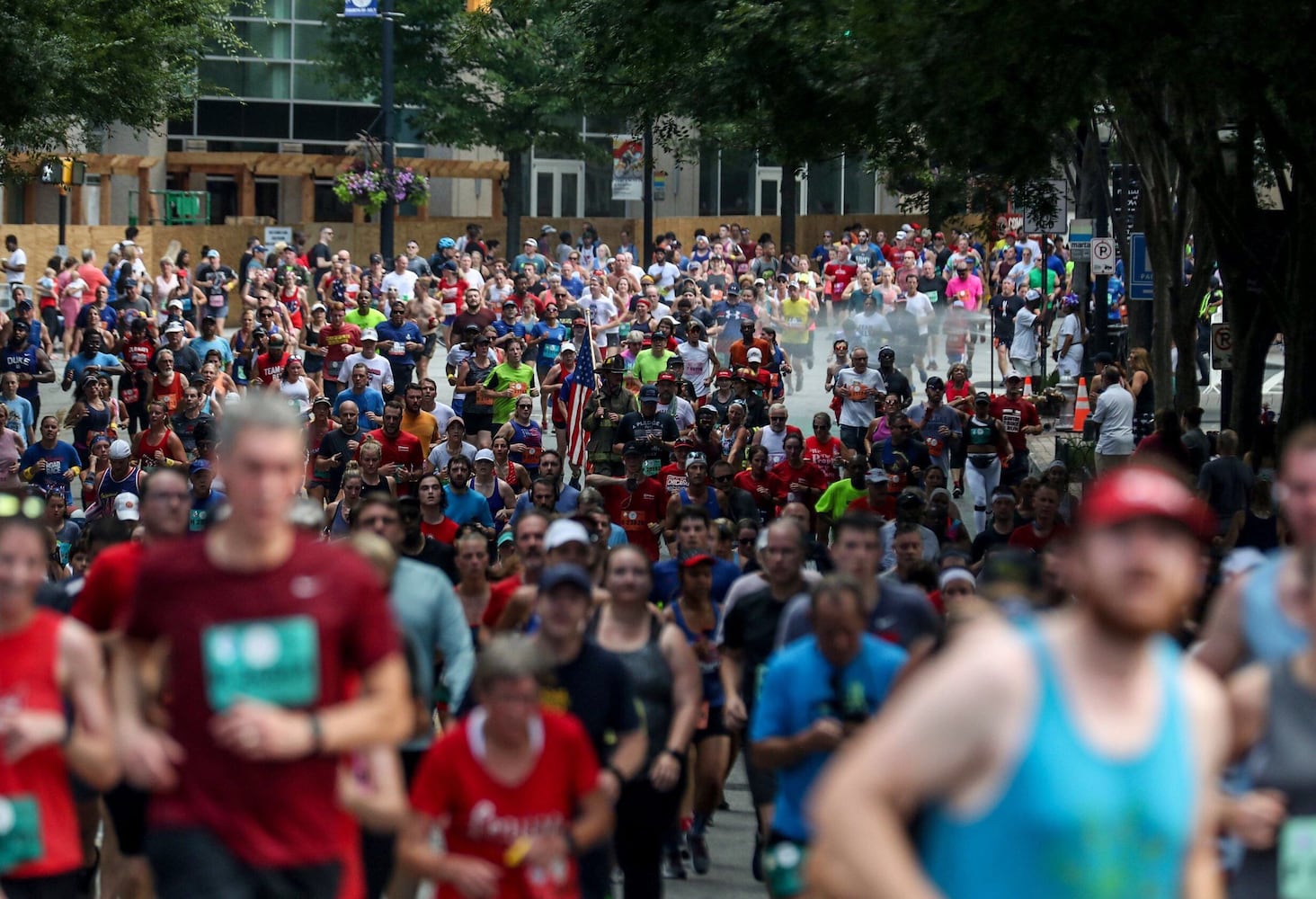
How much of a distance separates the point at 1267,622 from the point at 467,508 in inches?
397

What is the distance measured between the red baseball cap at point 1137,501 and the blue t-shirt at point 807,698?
10.8 ft

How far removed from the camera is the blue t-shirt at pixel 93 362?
22281 millimetres

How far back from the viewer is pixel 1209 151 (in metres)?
17.7

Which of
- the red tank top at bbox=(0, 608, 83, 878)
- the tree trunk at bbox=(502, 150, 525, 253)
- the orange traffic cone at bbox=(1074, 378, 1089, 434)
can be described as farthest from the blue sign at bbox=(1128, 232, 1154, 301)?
the tree trunk at bbox=(502, 150, 525, 253)

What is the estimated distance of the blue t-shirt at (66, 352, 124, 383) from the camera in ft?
73.1

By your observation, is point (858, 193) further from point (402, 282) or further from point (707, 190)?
point (402, 282)

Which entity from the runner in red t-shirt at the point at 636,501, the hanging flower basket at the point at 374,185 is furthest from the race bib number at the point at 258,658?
the hanging flower basket at the point at 374,185

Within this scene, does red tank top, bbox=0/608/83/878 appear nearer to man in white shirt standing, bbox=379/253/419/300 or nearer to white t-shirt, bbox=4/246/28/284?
man in white shirt standing, bbox=379/253/419/300

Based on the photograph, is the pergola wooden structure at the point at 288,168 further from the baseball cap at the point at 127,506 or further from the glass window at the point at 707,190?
the baseball cap at the point at 127,506

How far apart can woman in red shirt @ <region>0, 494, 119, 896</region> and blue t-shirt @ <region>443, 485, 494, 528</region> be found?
29.7 feet

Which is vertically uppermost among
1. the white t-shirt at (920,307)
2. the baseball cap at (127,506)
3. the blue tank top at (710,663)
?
the white t-shirt at (920,307)

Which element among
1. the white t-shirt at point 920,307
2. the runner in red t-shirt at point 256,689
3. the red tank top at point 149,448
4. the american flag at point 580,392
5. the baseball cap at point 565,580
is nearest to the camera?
the runner in red t-shirt at point 256,689

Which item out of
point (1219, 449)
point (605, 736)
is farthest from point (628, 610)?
point (1219, 449)

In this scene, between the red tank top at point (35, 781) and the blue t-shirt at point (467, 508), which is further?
the blue t-shirt at point (467, 508)
